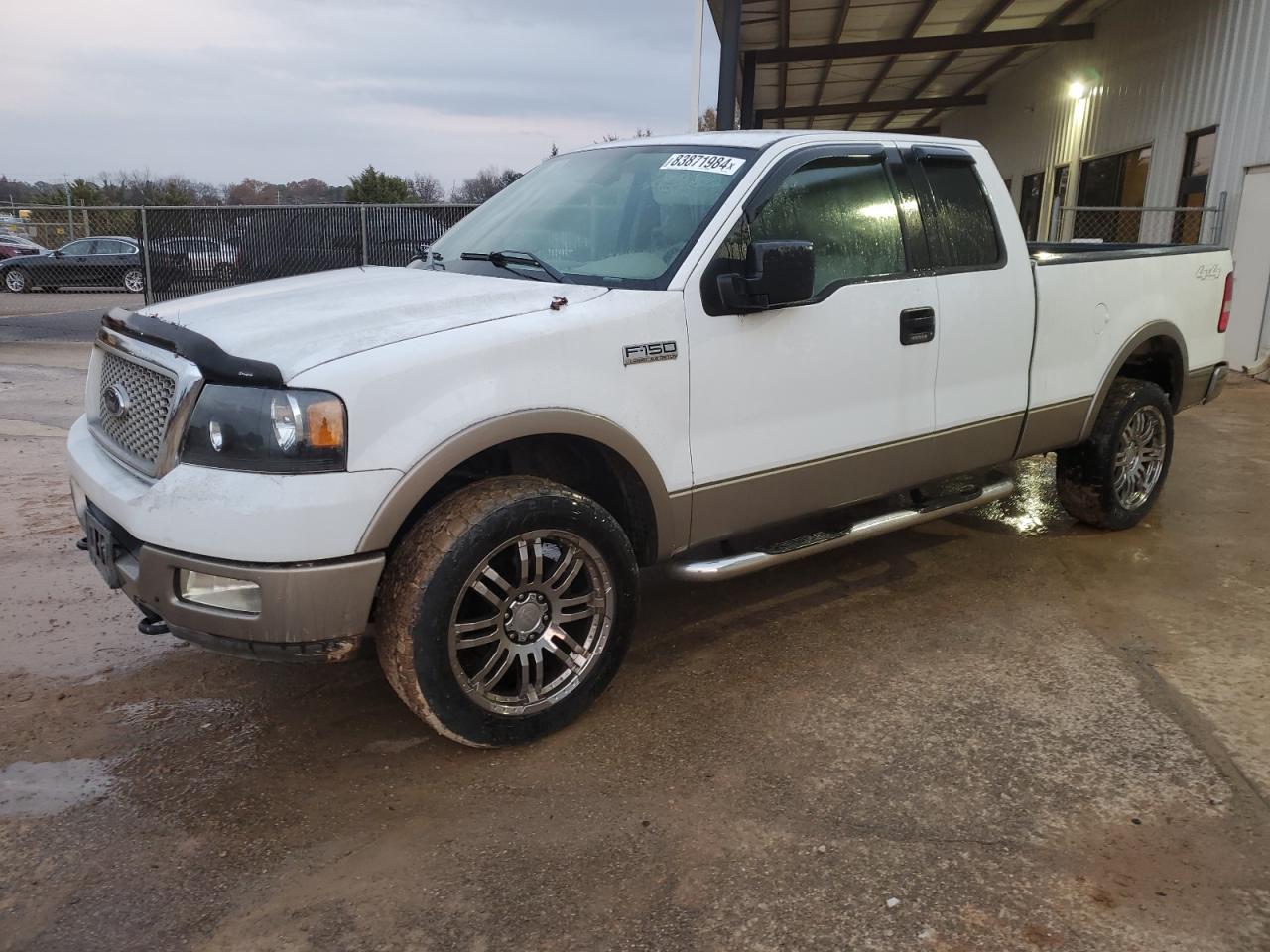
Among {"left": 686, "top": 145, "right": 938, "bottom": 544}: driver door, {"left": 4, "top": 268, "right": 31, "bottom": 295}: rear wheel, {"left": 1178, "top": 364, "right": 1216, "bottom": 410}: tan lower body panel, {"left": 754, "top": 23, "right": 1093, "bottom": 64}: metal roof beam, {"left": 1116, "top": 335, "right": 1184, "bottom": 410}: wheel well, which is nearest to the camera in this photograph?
{"left": 686, "top": 145, "right": 938, "bottom": 544}: driver door

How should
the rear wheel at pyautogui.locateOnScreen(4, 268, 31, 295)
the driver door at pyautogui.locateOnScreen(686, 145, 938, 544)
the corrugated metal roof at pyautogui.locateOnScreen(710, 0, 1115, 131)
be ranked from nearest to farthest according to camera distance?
the driver door at pyautogui.locateOnScreen(686, 145, 938, 544), the corrugated metal roof at pyautogui.locateOnScreen(710, 0, 1115, 131), the rear wheel at pyautogui.locateOnScreen(4, 268, 31, 295)

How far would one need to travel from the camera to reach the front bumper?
268cm

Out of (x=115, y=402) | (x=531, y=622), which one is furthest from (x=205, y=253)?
(x=531, y=622)

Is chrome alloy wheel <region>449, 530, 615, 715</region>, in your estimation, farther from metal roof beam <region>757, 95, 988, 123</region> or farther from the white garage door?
metal roof beam <region>757, 95, 988, 123</region>

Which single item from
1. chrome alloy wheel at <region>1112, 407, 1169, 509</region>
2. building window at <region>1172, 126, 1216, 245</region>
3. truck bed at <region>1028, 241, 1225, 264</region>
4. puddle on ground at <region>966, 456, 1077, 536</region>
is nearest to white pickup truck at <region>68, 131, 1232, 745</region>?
truck bed at <region>1028, 241, 1225, 264</region>

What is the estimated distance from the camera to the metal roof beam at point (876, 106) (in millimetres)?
23297

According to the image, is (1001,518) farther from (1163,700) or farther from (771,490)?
(771,490)

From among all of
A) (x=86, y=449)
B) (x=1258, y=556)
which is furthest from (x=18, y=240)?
(x=1258, y=556)

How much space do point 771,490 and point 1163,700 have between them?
1608 mm

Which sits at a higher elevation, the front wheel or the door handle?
the door handle

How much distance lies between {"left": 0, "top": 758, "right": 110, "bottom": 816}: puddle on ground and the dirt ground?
0.04 ft

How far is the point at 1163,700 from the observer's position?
356cm

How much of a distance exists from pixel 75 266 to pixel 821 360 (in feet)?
80.2

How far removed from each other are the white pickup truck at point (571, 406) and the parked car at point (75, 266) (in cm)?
2216
